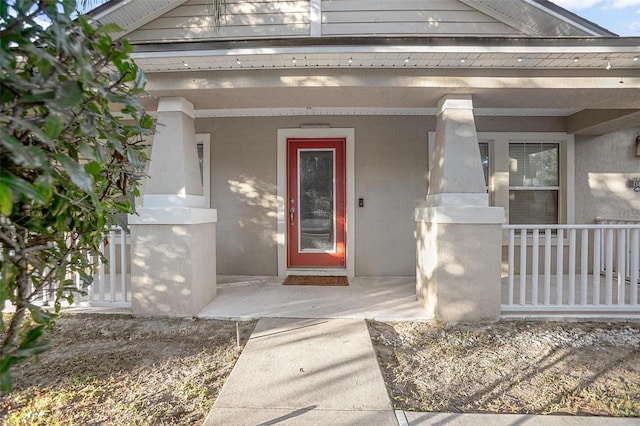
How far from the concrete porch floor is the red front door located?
58 cm

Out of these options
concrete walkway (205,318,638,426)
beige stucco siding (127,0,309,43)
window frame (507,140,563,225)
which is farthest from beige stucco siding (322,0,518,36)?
concrete walkway (205,318,638,426)

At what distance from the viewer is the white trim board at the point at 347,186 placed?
17.0 ft

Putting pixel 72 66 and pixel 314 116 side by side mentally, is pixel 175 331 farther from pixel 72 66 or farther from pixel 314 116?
pixel 314 116

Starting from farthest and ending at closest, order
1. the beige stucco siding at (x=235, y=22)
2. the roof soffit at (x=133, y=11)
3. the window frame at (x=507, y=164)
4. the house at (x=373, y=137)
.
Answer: the window frame at (x=507, y=164)
the beige stucco siding at (x=235, y=22)
the roof soffit at (x=133, y=11)
the house at (x=373, y=137)

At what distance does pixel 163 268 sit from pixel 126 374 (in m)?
1.25

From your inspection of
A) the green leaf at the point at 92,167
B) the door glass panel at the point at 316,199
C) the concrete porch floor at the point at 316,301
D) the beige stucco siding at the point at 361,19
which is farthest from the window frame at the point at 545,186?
the green leaf at the point at 92,167

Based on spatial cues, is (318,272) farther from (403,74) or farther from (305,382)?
(403,74)

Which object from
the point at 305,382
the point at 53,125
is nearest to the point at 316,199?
the point at 305,382

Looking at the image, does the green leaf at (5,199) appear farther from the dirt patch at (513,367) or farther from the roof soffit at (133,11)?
the roof soffit at (133,11)

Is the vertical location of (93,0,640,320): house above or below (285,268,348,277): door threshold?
above

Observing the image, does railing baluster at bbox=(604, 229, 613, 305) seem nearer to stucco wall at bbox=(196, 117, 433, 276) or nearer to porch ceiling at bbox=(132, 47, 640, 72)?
porch ceiling at bbox=(132, 47, 640, 72)

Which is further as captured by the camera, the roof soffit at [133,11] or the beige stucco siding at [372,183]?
the beige stucco siding at [372,183]

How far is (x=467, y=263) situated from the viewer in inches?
132

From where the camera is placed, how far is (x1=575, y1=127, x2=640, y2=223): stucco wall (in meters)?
5.18
